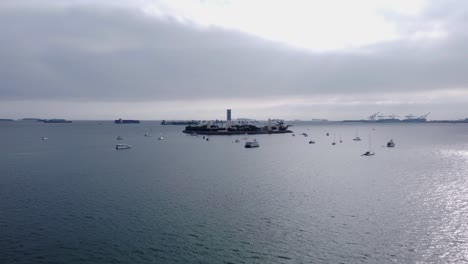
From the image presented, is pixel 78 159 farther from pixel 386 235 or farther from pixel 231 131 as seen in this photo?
pixel 231 131

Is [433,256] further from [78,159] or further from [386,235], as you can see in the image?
[78,159]

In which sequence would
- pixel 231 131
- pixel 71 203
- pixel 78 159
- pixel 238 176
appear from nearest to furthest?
pixel 71 203
pixel 238 176
pixel 78 159
pixel 231 131

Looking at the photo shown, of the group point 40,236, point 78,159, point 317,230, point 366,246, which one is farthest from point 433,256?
point 78,159

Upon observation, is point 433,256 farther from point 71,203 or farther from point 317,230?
point 71,203

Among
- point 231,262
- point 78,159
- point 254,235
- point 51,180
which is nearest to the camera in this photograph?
point 231,262

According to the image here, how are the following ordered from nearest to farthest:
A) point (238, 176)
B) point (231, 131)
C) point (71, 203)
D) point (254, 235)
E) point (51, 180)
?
point (254, 235), point (71, 203), point (51, 180), point (238, 176), point (231, 131)

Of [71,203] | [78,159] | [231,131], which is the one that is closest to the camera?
[71,203]

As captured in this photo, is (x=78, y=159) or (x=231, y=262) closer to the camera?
(x=231, y=262)

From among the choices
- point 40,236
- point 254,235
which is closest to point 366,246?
point 254,235

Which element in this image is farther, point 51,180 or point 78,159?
point 78,159
